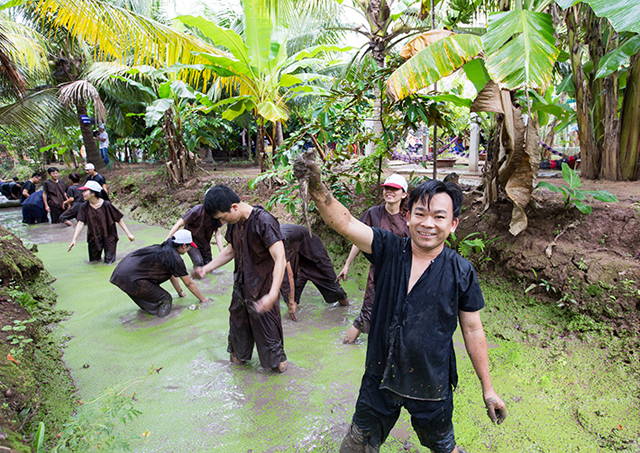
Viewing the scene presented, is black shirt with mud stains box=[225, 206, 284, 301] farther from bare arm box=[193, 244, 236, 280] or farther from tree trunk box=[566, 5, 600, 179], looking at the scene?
tree trunk box=[566, 5, 600, 179]

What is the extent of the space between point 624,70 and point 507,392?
426 centimetres

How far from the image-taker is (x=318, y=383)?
321cm

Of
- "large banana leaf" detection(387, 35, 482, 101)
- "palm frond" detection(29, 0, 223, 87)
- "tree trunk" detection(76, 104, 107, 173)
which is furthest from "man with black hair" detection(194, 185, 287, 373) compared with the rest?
"tree trunk" detection(76, 104, 107, 173)

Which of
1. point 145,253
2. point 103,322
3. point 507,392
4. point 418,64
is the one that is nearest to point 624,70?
point 418,64

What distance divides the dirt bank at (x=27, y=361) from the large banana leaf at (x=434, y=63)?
13.0 feet

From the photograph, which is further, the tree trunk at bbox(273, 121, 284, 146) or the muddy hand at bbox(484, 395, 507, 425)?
the tree trunk at bbox(273, 121, 284, 146)

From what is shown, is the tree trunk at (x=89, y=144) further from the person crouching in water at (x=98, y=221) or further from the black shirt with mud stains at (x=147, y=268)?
the black shirt with mud stains at (x=147, y=268)

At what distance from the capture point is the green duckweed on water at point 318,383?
102 inches

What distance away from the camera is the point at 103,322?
14.5 feet

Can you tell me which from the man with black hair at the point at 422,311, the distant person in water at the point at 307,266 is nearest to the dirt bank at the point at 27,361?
the man with black hair at the point at 422,311

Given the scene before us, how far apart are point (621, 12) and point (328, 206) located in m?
2.92

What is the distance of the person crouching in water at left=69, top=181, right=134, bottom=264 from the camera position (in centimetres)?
606

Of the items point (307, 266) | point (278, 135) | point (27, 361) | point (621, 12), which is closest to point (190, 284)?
point (307, 266)

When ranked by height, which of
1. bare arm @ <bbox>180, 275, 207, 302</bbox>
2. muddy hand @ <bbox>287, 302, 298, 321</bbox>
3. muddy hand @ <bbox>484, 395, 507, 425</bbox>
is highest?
muddy hand @ <bbox>484, 395, 507, 425</bbox>
